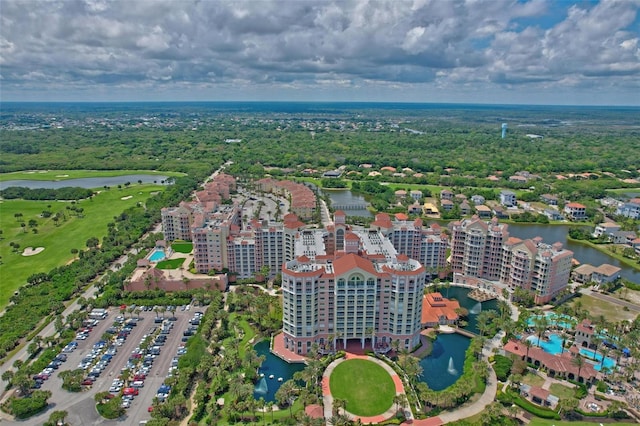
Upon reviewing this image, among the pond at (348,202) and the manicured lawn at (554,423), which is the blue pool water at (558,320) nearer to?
the manicured lawn at (554,423)

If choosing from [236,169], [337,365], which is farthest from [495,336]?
[236,169]

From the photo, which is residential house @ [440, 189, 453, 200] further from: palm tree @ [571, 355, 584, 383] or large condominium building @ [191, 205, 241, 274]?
palm tree @ [571, 355, 584, 383]

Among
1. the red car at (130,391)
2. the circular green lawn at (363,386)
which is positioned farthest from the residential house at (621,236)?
the red car at (130,391)

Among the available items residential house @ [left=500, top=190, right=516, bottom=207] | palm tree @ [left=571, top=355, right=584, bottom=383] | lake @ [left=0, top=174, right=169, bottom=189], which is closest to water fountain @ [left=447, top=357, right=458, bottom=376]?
palm tree @ [left=571, top=355, right=584, bottom=383]

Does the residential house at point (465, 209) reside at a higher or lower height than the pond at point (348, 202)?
higher

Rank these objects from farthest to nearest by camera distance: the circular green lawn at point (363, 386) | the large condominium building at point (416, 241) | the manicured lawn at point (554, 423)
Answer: the large condominium building at point (416, 241)
the circular green lawn at point (363, 386)
the manicured lawn at point (554, 423)

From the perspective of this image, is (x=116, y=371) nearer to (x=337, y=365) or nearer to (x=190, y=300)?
(x=190, y=300)
